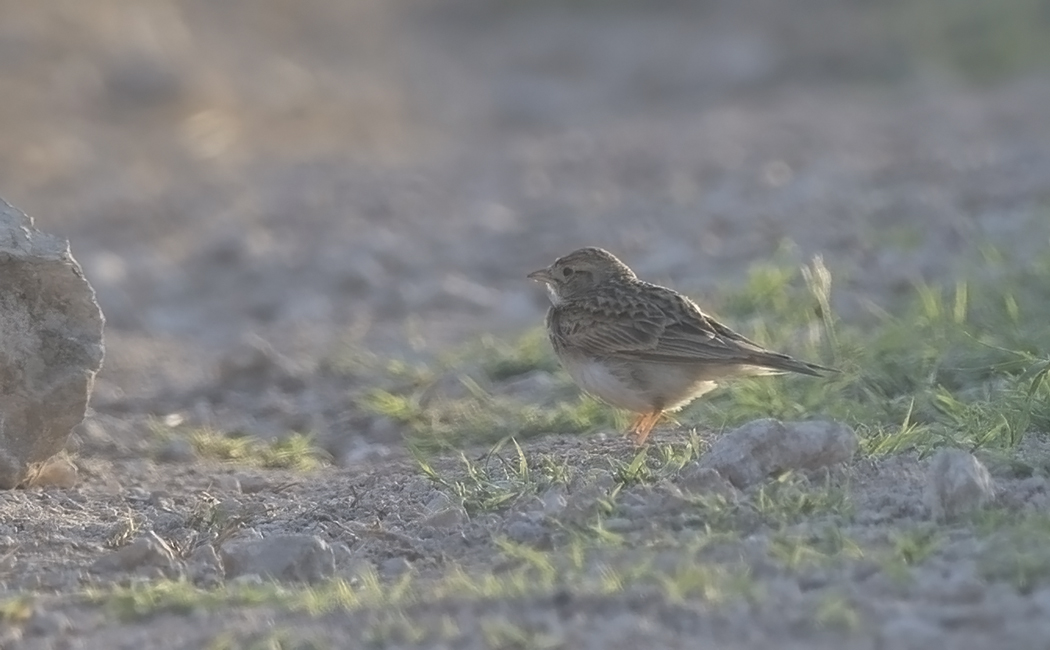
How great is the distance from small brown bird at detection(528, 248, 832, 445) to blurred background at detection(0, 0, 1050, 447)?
2.13m

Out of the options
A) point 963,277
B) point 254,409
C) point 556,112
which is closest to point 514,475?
point 254,409

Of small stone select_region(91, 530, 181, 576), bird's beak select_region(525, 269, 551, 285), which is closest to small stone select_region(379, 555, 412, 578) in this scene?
small stone select_region(91, 530, 181, 576)

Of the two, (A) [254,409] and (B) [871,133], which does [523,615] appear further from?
(B) [871,133]

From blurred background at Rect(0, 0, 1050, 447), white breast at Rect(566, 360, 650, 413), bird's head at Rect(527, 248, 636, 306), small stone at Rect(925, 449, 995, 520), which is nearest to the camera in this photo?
small stone at Rect(925, 449, 995, 520)

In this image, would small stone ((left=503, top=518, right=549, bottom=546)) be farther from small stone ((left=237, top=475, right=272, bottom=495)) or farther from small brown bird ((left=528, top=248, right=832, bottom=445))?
small stone ((left=237, top=475, right=272, bottom=495))

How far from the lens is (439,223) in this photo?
12320 millimetres

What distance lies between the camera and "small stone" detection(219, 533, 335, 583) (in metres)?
4.63

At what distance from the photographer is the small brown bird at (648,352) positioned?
584 cm

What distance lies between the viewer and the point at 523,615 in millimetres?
3963

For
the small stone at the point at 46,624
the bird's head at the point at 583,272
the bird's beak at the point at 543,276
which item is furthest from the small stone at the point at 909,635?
the bird's beak at the point at 543,276

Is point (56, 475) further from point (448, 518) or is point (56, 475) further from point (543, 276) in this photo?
point (543, 276)

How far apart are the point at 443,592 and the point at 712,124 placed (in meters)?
13.2

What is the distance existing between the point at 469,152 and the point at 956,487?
12.2 meters

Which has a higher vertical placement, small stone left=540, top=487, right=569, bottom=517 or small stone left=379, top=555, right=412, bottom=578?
small stone left=540, top=487, right=569, bottom=517
